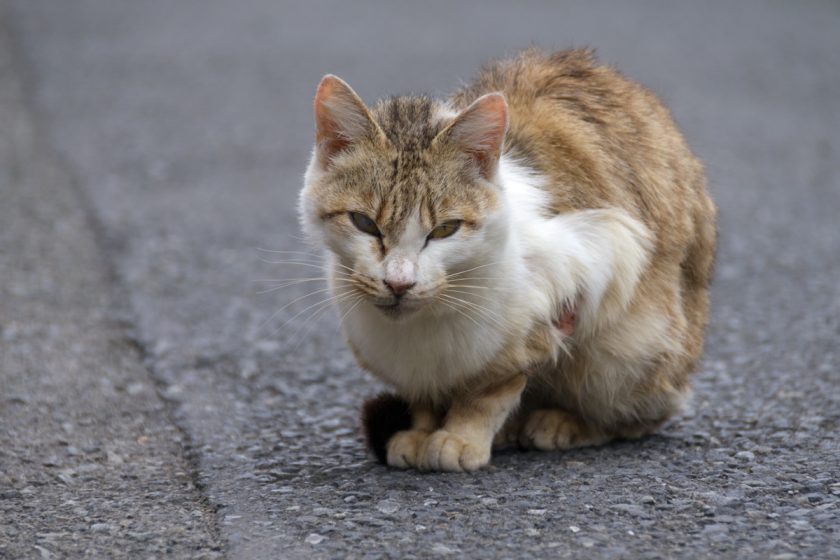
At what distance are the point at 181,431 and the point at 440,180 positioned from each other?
1460 millimetres

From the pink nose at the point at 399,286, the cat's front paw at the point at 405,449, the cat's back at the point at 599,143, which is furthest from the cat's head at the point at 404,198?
the cat's front paw at the point at 405,449

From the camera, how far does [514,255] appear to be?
A: 3488 millimetres

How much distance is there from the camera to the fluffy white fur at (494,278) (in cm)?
335

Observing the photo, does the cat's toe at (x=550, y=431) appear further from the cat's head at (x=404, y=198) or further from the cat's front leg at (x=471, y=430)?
the cat's head at (x=404, y=198)

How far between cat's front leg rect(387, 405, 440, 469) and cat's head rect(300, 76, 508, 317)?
0.52 m

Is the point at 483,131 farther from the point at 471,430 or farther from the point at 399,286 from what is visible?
the point at 471,430

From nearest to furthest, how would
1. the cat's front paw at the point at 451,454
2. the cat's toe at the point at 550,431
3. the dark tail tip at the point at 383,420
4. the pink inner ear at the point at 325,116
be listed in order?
the pink inner ear at the point at 325,116, the cat's front paw at the point at 451,454, the dark tail tip at the point at 383,420, the cat's toe at the point at 550,431

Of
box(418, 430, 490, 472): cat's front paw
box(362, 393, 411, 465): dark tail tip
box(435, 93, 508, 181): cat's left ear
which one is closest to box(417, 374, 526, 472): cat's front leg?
box(418, 430, 490, 472): cat's front paw

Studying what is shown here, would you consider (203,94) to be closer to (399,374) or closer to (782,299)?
(782,299)

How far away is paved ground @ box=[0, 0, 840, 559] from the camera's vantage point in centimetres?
317

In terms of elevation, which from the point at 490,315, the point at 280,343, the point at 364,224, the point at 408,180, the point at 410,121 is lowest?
the point at 280,343

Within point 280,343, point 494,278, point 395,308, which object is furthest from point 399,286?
point 280,343

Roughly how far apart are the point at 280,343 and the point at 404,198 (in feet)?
7.20

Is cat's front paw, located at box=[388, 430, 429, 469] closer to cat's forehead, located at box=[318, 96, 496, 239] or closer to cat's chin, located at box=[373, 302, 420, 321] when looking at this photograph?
cat's chin, located at box=[373, 302, 420, 321]
